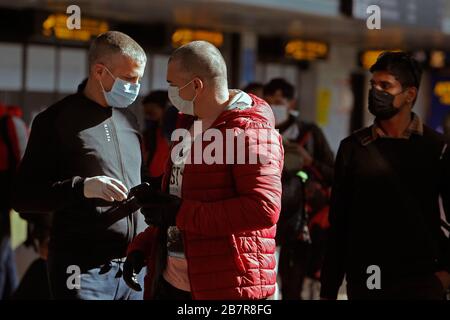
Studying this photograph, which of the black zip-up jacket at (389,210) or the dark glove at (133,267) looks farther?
the black zip-up jacket at (389,210)

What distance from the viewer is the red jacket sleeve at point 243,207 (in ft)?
11.4

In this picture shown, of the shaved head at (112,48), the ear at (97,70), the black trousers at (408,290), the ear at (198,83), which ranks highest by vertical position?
the shaved head at (112,48)

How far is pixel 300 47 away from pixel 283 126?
8619mm

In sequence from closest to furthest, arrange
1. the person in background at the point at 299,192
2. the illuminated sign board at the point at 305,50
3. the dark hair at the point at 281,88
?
the person in background at the point at 299,192 → the dark hair at the point at 281,88 → the illuminated sign board at the point at 305,50

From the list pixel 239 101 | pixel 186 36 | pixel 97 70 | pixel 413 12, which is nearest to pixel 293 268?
pixel 97 70

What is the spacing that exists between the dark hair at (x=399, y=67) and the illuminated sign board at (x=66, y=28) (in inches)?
295

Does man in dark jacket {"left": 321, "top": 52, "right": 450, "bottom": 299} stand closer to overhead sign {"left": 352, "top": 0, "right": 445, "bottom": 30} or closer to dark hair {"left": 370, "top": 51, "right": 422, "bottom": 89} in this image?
dark hair {"left": 370, "top": 51, "right": 422, "bottom": 89}

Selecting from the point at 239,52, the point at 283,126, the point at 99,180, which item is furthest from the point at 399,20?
the point at 99,180

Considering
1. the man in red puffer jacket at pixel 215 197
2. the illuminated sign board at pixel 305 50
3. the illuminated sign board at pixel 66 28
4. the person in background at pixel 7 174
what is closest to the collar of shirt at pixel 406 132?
the man in red puffer jacket at pixel 215 197

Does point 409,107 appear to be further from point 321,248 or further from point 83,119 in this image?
point 321,248

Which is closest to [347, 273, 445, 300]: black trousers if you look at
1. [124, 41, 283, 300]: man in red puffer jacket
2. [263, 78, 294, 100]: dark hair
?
[124, 41, 283, 300]: man in red puffer jacket

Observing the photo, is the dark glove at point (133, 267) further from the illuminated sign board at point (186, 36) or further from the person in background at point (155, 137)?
the illuminated sign board at point (186, 36)

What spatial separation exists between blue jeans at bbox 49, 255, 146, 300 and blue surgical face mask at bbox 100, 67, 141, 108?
72 cm

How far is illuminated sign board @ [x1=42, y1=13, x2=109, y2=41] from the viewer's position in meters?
11.5
